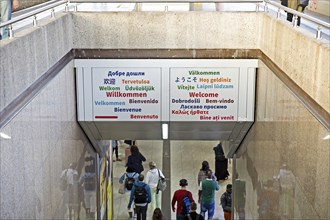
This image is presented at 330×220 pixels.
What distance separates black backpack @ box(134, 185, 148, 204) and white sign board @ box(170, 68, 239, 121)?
1.71 m

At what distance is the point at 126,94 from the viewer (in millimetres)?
8031

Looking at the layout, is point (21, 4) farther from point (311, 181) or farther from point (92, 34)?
point (311, 181)

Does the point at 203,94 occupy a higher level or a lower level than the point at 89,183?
higher

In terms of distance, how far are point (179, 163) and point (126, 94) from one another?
791 cm

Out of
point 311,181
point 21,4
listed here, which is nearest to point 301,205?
point 311,181

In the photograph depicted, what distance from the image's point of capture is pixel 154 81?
316 inches

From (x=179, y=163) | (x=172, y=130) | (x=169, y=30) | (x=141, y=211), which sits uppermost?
(x=169, y=30)

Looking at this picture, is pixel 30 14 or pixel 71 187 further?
pixel 71 187

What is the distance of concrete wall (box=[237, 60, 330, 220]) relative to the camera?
4.32 meters

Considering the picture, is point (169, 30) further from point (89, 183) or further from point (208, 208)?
point (208, 208)

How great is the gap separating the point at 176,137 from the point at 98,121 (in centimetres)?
156

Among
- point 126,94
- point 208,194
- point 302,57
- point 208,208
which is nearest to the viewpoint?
point 302,57

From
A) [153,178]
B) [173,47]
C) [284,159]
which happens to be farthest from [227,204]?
[284,159]

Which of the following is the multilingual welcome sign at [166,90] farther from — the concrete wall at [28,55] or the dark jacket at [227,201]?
the dark jacket at [227,201]
